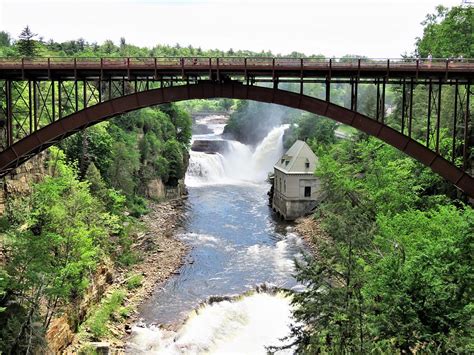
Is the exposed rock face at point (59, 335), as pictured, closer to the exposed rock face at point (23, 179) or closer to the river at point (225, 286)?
the river at point (225, 286)

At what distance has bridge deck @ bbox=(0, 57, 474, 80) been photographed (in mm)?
23734

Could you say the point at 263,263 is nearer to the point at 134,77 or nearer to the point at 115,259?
the point at 115,259

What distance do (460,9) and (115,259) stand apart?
30318mm

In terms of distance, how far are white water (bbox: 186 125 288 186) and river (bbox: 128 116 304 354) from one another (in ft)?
21.0

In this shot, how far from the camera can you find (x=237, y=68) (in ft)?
80.0

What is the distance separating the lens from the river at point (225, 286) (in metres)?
26.0

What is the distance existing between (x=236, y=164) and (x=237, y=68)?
49020mm

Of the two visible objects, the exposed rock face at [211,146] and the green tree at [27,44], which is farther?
the exposed rock face at [211,146]

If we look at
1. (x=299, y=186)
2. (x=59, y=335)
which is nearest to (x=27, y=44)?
(x=299, y=186)

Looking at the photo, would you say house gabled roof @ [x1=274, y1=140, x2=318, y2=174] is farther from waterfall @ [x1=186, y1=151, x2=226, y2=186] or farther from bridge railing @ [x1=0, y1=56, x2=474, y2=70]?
bridge railing @ [x1=0, y1=56, x2=474, y2=70]

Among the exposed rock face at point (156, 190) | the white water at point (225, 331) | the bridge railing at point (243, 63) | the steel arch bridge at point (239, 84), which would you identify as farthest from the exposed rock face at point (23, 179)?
the exposed rock face at point (156, 190)

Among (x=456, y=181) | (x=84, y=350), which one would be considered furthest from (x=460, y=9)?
(x=84, y=350)

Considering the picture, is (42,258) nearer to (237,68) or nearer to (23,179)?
(23,179)

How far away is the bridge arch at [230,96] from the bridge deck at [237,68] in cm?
82
